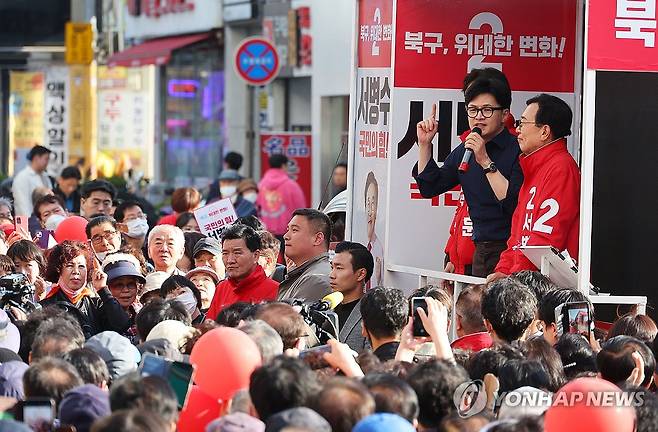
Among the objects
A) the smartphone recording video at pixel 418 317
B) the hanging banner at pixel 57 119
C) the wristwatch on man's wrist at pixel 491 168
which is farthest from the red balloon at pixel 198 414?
the hanging banner at pixel 57 119

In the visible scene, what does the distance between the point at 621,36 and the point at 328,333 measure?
2393 millimetres

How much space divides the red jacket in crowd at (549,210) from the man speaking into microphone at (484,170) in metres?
0.47

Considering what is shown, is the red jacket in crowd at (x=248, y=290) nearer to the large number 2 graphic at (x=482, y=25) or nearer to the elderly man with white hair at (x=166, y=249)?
the elderly man with white hair at (x=166, y=249)

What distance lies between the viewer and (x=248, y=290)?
9.82 metres

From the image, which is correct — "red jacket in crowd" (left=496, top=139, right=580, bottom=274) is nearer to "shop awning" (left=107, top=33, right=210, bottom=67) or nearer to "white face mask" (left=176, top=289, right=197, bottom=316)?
"white face mask" (left=176, top=289, right=197, bottom=316)

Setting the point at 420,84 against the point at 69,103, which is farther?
the point at 69,103

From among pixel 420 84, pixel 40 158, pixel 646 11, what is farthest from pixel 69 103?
pixel 646 11

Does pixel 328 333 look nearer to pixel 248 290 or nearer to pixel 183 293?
pixel 183 293

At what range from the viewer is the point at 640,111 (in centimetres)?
1002

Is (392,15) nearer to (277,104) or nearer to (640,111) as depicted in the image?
(640,111)

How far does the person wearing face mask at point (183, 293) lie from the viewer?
943 centimetres

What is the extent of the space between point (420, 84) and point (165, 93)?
21.9 m

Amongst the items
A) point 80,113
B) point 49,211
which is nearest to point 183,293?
point 49,211

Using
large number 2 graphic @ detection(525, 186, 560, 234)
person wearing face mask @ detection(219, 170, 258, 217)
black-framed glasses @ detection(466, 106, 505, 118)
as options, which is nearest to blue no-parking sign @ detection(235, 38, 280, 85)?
person wearing face mask @ detection(219, 170, 258, 217)
